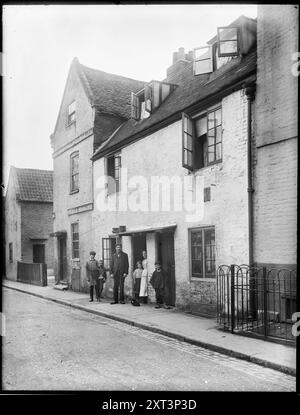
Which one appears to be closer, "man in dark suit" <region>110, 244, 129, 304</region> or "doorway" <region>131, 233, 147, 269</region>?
"man in dark suit" <region>110, 244, 129, 304</region>

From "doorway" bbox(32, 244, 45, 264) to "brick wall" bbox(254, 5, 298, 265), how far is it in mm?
21091

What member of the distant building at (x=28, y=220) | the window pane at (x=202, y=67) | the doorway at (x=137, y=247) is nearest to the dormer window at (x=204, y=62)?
the window pane at (x=202, y=67)

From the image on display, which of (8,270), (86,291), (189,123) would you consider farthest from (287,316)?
(8,270)

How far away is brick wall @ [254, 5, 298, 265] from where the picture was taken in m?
8.15

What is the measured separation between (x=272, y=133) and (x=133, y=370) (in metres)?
5.44

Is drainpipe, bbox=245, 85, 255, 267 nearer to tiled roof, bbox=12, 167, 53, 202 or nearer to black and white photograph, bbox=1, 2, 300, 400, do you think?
black and white photograph, bbox=1, 2, 300, 400

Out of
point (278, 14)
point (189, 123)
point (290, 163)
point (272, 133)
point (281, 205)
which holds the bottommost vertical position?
point (281, 205)

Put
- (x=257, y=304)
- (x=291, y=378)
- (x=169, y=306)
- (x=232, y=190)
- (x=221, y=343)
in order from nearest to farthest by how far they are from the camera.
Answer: (x=291, y=378) → (x=221, y=343) → (x=257, y=304) → (x=232, y=190) → (x=169, y=306)

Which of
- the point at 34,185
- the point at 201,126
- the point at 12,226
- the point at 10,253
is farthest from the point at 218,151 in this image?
the point at 10,253

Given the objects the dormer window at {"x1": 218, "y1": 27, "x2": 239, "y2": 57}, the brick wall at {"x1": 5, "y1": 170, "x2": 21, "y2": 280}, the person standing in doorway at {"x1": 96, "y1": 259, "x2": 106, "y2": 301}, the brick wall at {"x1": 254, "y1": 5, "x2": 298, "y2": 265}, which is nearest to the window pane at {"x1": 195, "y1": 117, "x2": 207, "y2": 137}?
the dormer window at {"x1": 218, "y1": 27, "x2": 239, "y2": 57}

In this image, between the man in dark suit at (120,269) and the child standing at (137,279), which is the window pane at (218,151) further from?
the man in dark suit at (120,269)

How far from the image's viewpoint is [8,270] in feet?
93.3

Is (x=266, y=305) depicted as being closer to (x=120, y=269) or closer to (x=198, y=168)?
(x=198, y=168)

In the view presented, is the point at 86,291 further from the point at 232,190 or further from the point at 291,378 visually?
the point at 291,378
